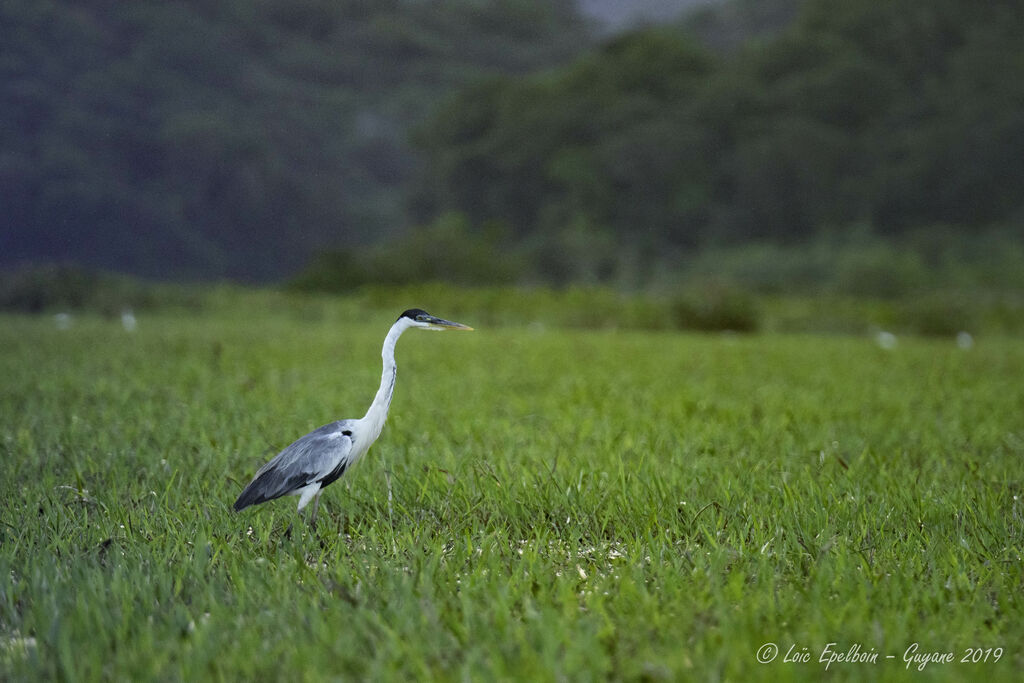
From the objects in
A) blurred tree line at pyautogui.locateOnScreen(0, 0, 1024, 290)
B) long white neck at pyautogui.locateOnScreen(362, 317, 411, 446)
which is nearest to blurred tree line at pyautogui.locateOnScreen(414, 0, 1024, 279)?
blurred tree line at pyautogui.locateOnScreen(0, 0, 1024, 290)

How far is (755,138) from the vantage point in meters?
24.7

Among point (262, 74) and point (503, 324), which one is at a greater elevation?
point (262, 74)

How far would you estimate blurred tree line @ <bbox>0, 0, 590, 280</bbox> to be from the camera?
66.5 feet

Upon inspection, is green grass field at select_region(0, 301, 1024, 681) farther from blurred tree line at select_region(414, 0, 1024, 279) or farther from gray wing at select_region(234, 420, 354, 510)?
blurred tree line at select_region(414, 0, 1024, 279)

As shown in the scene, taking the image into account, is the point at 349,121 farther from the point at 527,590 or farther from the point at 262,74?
the point at 527,590

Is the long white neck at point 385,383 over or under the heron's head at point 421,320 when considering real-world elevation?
under

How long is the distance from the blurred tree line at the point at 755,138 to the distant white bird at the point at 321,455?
21.7 meters

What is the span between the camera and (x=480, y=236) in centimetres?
2420

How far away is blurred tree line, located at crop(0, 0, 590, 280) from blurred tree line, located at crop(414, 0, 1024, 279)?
8.50ft

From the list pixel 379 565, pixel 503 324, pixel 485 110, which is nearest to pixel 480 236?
pixel 485 110

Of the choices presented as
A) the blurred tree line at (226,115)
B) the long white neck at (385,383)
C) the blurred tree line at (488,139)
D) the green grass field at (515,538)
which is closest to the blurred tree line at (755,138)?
the blurred tree line at (488,139)

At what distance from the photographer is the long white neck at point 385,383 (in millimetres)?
2055

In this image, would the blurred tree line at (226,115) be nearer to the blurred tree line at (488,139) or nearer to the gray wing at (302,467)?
the blurred tree line at (488,139)

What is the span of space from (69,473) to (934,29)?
88.2ft
